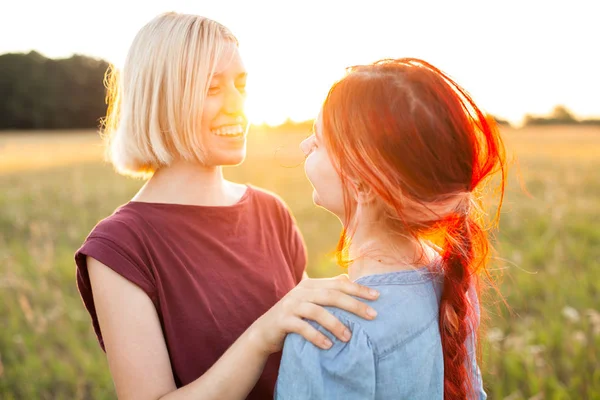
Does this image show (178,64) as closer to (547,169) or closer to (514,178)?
(514,178)

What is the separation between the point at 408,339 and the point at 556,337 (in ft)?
9.44

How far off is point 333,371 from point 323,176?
56 cm

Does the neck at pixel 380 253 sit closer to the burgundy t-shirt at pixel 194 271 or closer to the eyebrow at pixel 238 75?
the burgundy t-shirt at pixel 194 271

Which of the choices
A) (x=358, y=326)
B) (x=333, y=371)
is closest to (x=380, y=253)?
(x=358, y=326)

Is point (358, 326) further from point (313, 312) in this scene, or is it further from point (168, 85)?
point (168, 85)

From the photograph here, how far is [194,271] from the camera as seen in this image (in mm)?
1936

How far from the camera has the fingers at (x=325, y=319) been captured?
1.39 m

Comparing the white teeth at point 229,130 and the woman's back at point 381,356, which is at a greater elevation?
the white teeth at point 229,130

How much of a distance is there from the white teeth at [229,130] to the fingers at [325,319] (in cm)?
87

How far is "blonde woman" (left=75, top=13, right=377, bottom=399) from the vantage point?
1.69 meters

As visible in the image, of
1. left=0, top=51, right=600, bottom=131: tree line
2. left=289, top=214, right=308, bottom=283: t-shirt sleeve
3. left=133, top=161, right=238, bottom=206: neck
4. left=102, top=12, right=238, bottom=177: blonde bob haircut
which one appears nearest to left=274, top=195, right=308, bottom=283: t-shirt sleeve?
left=289, top=214, right=308, bottom=283: t-shirt sleeve

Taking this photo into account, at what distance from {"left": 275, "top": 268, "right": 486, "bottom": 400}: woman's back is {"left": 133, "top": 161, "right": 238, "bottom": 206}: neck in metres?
0.82

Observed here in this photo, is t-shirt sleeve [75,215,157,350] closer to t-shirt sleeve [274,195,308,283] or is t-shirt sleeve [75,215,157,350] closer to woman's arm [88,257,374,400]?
woman's arm [88,257,374,400]

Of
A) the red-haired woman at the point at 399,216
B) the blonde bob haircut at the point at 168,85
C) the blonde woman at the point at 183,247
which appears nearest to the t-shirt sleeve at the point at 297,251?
the blonde woman at the point at 183,247
